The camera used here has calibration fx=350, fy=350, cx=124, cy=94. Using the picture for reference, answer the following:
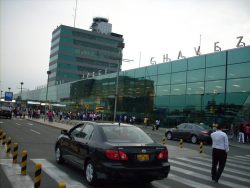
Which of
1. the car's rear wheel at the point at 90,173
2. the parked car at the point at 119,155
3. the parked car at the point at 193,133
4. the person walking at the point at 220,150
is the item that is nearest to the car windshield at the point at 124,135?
the parked car at the point at 119,155

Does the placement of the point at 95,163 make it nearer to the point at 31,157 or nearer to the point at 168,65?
the point at 31,157

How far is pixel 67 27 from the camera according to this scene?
416 ft

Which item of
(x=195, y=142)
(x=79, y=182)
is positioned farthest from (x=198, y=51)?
(x=79, y=182)

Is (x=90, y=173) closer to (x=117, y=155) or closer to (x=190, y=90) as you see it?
(x=117, y=155)

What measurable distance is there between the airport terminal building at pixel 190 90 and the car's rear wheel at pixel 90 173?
27.1 m

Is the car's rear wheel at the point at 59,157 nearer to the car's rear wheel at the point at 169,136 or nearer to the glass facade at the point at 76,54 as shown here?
the car's rear wheel at the point at 169,136

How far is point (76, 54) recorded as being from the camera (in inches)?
5064

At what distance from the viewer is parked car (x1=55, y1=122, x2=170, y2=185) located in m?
7.78

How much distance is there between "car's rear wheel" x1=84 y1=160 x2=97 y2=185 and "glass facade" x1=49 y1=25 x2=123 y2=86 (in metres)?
113

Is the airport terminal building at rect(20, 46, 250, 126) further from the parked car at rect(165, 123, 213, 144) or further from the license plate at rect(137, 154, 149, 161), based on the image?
the license plate at rect(137, 154, 149, 161)

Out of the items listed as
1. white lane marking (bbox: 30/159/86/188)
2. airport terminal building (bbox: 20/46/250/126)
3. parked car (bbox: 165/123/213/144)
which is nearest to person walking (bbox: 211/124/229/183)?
white lane marking (bbox: 30/159/86/188)

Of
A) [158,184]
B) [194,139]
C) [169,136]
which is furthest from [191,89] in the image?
[158,184]

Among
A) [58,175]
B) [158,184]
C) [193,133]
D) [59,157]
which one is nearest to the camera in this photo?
[158,184]

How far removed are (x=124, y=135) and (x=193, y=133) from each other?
17.4 metres
